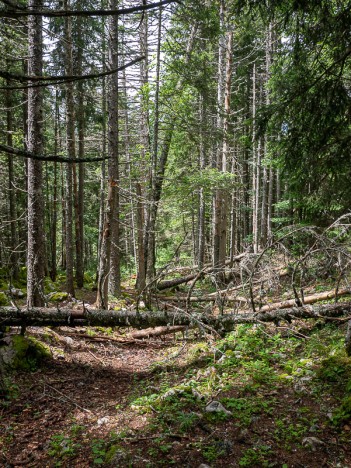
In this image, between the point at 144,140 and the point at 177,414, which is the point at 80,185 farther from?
the point at 177,414

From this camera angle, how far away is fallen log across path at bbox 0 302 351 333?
5.74 meters

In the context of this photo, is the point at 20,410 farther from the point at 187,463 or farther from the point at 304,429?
the point at 304,429

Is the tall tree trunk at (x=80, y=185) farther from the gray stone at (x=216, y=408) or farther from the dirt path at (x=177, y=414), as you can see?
the gray stone at (x=216, y=408)

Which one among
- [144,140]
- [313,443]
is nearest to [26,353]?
[313,443]

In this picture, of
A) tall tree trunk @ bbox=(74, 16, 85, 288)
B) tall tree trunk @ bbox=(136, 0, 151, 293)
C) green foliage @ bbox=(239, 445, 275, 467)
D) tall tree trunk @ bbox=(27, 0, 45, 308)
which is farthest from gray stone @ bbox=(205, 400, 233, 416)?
tall tree trunk @ bbox=(74, 16, 85, 288)

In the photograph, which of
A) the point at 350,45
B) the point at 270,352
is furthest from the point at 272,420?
the point at 350,45

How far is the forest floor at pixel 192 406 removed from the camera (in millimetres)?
3334

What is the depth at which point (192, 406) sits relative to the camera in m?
4.24

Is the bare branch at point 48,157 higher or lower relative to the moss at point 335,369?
higher

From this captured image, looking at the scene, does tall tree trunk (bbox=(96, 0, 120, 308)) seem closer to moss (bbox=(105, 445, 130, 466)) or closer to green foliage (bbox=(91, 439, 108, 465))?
green foliage (bbox=(91, 439, 108, 465))

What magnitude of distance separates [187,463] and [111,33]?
31.8 ft

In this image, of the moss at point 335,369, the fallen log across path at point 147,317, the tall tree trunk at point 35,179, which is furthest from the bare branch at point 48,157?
the tall tree trunk at point 35,179

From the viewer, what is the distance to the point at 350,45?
5.02 meters

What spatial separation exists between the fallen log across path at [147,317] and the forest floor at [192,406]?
16.7 inches
